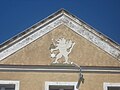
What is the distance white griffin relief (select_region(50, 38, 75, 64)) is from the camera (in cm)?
1644

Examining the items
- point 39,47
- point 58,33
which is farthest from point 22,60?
point 58,33

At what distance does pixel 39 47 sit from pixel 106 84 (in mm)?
3269

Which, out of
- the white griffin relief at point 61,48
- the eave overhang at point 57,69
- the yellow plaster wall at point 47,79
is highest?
the white griffin relief at point 61,48

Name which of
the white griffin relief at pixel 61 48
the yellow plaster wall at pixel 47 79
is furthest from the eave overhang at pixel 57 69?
the white griffin relief at pixel 61 48

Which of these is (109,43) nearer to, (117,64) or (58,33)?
(117,64)

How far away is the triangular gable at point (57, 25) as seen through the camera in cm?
1658

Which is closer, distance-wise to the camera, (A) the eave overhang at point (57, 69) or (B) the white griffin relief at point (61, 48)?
(A) the eave overhang at point (57, 69)

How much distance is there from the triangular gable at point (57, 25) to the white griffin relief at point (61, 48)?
25.0 inches

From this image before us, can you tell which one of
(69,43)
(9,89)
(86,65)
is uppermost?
(69,43)

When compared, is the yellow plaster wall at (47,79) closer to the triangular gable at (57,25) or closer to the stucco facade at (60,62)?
the stucco facade at (60,62)

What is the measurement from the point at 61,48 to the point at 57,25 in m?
1.06

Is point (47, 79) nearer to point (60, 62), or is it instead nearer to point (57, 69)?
point (57, 69)

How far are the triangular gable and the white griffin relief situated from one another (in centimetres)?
63

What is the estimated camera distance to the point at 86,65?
53.5 feet
